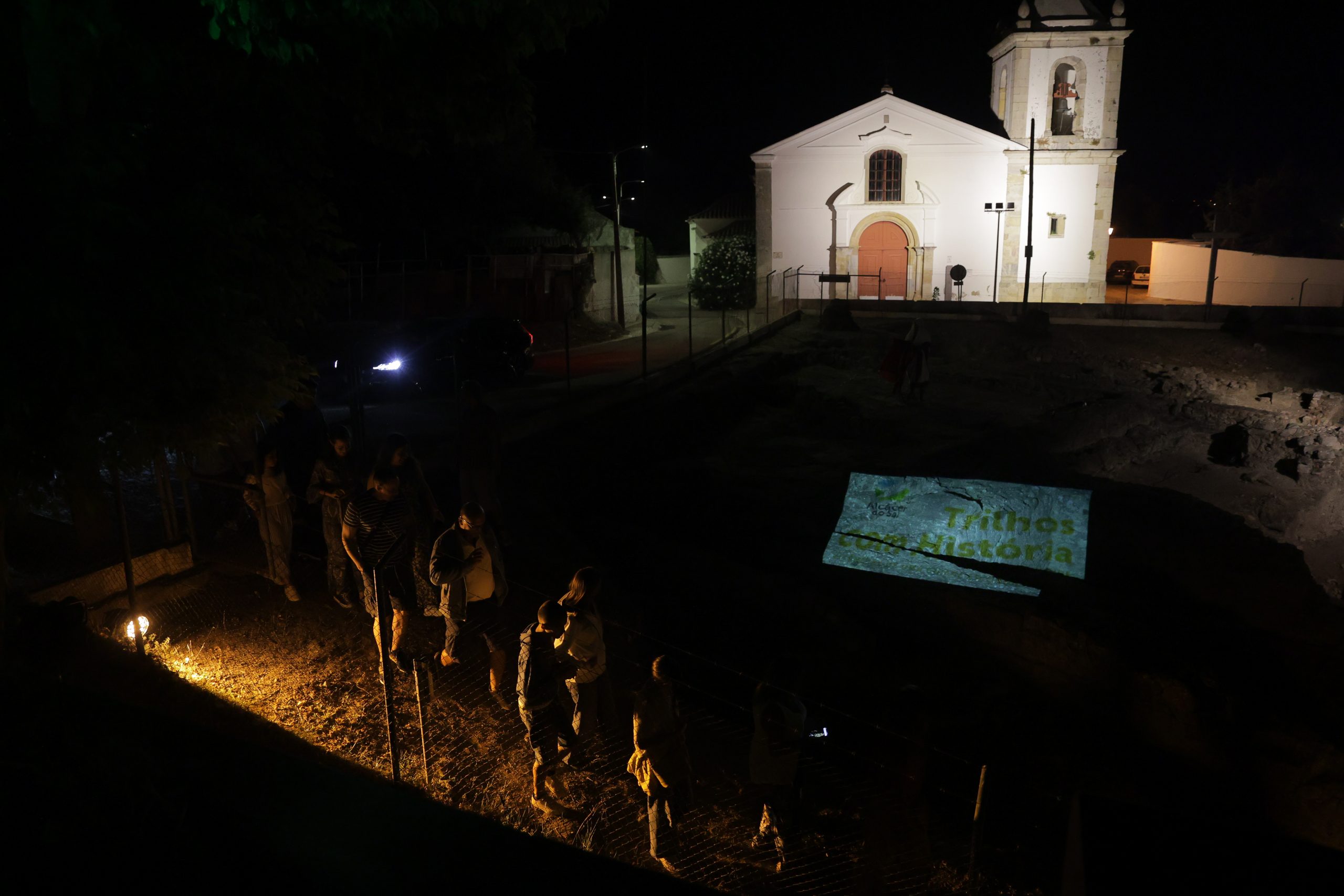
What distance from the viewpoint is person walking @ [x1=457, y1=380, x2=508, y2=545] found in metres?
8.05

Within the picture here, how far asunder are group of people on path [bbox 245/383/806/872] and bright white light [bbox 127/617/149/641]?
3.26 feet

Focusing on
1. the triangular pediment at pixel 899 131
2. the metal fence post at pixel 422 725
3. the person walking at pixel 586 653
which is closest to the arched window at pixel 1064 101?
the triangular pediment at pixel 899 131

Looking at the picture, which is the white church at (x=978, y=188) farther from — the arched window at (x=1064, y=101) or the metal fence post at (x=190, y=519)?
the metal fence post at (x=190, y=519)

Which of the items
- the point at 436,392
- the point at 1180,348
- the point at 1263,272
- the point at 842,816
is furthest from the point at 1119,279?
the point at 842,816

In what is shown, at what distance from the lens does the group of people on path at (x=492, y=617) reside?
17.5 ft

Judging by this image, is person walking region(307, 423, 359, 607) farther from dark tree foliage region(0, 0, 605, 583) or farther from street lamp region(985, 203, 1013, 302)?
street lamp region(985, 203, 1013, 302)

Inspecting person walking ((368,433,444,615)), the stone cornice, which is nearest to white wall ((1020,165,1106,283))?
the stone cornice

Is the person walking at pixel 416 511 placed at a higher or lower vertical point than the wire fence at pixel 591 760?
higher

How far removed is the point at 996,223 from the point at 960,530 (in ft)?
89.2

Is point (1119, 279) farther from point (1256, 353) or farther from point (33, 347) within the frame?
point (33, 347)

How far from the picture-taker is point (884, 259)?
35.8 meters

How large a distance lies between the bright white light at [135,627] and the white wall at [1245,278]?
37.5 metres

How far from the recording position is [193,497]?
8961mm

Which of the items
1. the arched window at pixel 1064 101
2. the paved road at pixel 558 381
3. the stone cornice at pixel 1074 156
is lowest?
the paved road at pixel 558 381
